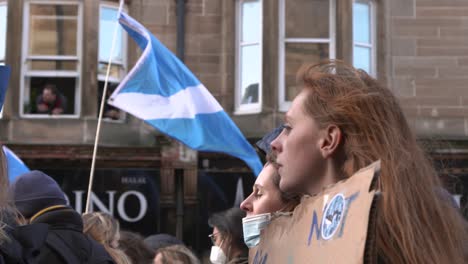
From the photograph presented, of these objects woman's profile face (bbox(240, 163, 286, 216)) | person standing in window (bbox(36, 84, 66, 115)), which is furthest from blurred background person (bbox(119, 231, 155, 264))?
person standing in window (bbox(36, 84, 66, 115))

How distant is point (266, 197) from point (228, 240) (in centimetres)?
186

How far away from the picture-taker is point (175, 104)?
31.6 feet

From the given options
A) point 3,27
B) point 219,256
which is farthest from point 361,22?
point 219,256

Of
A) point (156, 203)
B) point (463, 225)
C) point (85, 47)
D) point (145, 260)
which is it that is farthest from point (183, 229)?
point (463, 225)

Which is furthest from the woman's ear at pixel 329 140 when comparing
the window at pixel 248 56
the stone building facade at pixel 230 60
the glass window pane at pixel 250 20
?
the glass window pane at pixel 250 20

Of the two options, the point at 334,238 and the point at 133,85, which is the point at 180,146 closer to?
the point at 133,85

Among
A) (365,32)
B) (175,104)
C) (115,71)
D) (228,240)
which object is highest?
(365,32)

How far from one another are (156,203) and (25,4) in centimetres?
355

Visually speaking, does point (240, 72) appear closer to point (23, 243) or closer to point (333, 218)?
point (23, 243)

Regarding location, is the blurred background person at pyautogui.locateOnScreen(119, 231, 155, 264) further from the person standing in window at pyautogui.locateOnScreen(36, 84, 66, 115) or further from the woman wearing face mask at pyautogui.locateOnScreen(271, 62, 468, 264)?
the person standing in window at pyautogui.locateOnScreen(36, 84, 66, 115)

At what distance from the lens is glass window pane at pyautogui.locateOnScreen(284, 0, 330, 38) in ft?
47.4

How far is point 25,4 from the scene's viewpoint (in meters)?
14.1

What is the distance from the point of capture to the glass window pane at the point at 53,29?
14.1 m

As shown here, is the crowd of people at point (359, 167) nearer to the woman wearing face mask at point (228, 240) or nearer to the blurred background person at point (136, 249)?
the woman wearing face mask at point (228, 240)
